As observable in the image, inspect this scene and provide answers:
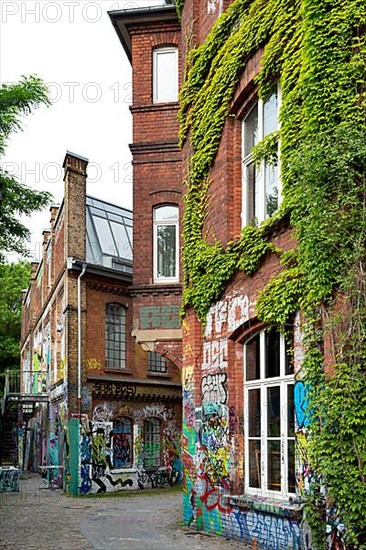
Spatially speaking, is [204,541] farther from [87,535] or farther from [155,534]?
[87,535]

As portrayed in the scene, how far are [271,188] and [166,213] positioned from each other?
296 inches

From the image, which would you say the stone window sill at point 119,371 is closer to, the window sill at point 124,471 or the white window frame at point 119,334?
→ the white window frame at point 119,334

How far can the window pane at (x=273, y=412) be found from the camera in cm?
1115

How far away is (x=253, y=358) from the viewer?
1223cm

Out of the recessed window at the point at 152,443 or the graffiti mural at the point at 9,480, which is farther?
the recessed window at the point at 152,443

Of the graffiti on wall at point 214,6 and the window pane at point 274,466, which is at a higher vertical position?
the graffiti on wall at point 214,6

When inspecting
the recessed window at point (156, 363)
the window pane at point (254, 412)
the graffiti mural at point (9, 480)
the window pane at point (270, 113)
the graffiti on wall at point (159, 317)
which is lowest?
the graffiti mural at point (9, 480)

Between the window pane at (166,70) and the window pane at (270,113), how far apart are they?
6956 millimetres

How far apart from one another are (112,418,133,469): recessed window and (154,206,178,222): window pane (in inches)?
362

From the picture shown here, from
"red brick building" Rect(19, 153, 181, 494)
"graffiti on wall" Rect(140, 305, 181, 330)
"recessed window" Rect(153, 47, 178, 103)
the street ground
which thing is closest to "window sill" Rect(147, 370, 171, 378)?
"red brick building" Rect(19, 153, 181, 494)

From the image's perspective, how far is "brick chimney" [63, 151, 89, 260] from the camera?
2559 centimetres

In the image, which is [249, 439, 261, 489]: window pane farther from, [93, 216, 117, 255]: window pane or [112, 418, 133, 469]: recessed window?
[93, 216, 117, 255]: window pane

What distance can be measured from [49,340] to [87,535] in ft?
59.5

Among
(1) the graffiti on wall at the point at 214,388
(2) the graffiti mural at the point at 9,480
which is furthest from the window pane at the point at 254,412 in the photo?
Result: (2) the graffiti mural at the point at 9,480
